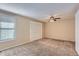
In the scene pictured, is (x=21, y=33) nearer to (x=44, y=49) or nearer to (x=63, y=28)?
(x=44, y=49)

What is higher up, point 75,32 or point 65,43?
point 75,32

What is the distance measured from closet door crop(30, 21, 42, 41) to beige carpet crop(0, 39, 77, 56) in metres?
0.16

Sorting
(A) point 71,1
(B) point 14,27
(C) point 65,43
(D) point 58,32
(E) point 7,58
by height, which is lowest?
(E) point 7,58

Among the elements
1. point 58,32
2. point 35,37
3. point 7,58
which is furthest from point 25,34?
point 58,32

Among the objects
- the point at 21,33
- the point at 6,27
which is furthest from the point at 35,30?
the point at 6,27

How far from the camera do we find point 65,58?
1646mm

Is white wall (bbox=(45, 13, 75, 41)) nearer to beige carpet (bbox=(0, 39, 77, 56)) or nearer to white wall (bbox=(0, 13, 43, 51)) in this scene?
beige carpet (bbox=(0, 39, 77, 56))

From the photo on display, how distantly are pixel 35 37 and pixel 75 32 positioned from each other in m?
1.00

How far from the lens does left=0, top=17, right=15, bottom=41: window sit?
1842 mm

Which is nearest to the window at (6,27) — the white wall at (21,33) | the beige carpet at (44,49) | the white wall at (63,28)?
the white wall at (21,33)

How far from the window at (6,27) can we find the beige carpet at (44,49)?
1.07ft

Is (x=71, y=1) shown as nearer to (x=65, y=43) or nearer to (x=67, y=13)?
(x=67, y=13)

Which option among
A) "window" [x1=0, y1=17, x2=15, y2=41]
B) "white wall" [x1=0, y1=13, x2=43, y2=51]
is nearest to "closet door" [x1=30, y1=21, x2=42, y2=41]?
"white wall" [x1=0, y1=13, x2=43, y2=51]

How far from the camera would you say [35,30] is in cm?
215
